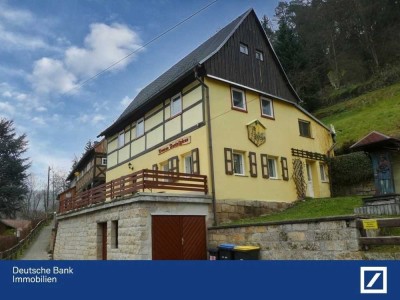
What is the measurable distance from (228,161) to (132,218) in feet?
16.0

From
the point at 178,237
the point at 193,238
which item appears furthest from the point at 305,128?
the point at 178,237

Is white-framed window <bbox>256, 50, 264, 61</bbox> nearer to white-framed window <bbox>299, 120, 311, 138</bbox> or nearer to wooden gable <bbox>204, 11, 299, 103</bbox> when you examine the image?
wooden gable <bbox>204, 11, 299, 103</bbox>

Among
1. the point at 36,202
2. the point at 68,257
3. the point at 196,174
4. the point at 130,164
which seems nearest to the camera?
the point at 196,174

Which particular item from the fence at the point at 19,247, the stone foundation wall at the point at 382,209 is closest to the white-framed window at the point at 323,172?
the stone foundation wall at the point at 382,209

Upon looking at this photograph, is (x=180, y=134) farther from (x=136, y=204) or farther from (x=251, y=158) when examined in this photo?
(x=136, y=204)

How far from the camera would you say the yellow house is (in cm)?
1627

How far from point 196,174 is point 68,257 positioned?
29.8 ft

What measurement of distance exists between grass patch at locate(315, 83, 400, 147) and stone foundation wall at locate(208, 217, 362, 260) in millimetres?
15144

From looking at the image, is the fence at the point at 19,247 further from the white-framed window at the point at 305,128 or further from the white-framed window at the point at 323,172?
the white-framed window at the point at 323,172

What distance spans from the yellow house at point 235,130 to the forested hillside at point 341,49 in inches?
708

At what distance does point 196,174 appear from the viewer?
15.7 meters

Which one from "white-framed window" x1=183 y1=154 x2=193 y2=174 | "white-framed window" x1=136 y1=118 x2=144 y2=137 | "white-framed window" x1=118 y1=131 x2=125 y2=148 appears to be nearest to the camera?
"white-framed window" x1=183 y1=154 x2=193 y2=174

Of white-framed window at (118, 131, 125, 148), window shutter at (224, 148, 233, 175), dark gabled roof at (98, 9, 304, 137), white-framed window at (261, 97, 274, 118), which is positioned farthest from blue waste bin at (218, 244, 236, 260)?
white-framed window at (118, 131, 125, 148)
